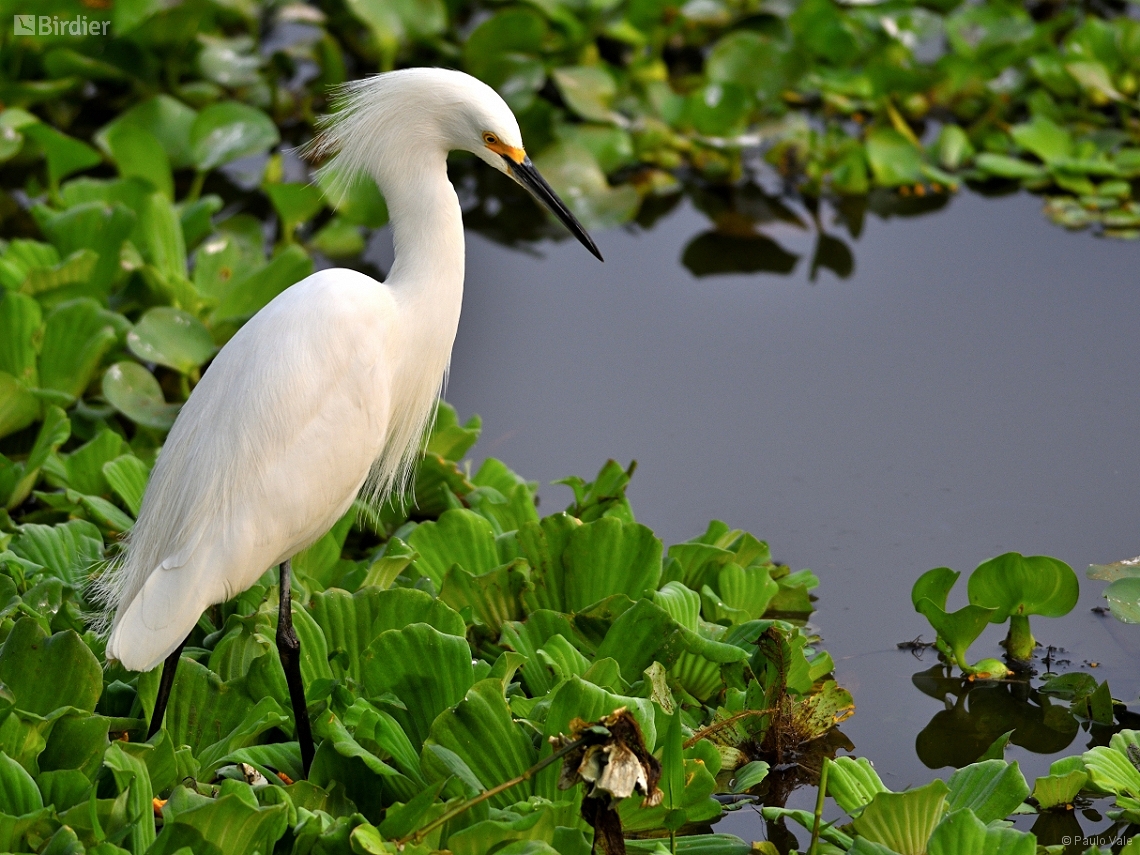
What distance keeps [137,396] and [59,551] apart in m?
0.73

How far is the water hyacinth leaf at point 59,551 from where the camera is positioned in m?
3.01

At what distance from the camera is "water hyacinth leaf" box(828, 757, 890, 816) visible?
236cm

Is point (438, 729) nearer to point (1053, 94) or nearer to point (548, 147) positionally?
point (548, 147)

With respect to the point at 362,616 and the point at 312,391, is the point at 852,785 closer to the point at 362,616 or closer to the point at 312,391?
the point at 362,616

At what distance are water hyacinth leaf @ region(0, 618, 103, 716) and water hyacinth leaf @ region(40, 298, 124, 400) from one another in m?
1.27

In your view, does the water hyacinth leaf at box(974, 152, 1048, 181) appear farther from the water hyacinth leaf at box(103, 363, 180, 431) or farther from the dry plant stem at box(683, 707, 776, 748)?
the water hyacinth leaf at box(103, 363, 180, 431)

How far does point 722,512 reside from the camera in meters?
3.74

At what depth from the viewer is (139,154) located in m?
4.63

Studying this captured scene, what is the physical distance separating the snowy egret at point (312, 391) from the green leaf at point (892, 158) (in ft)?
9.52

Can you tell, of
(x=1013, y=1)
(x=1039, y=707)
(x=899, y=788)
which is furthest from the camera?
(x=1013, y=1)

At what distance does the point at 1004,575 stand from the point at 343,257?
9.68 feet

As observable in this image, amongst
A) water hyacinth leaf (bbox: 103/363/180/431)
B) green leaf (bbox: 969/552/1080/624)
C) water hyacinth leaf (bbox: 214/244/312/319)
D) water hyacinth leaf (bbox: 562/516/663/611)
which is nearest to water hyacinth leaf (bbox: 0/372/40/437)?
water hyacinth leaf (bbox: 103/363/180/431)

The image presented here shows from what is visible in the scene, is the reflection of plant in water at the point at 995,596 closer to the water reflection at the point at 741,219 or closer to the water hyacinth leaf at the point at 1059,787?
the water hyacinth leaf at the point at 1059,787

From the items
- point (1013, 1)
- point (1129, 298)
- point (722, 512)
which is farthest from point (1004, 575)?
point (1013, 1)
